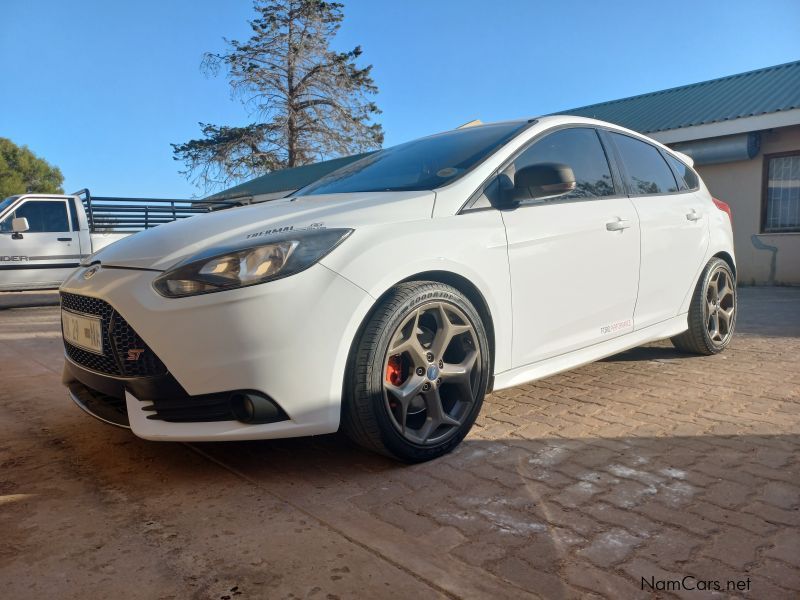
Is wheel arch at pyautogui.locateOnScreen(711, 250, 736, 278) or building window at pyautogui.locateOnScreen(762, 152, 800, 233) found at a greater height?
building window at pyautogui.locateOnScreen(762, 152, 800, 233)

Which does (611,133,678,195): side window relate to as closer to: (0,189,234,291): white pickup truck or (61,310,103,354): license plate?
(61,310,103,354): license plate

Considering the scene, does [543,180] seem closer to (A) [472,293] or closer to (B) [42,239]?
(A) [472,293]

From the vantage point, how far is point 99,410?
2.62 meters

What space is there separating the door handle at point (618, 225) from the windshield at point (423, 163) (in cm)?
75

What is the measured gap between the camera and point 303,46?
27.2 metres

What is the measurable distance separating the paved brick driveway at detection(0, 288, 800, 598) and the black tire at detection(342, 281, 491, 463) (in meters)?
0.12

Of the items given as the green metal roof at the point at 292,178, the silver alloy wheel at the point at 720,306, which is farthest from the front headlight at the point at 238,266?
the green metal roof at the point at 292,178

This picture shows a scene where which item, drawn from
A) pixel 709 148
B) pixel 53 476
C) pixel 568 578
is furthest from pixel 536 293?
pixel 709 148

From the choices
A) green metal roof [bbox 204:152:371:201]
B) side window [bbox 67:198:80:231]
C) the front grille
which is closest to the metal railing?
side window [bbox 67:198:80:231]

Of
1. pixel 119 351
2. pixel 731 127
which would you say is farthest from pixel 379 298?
pixel 731 127

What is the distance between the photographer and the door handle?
3533mm

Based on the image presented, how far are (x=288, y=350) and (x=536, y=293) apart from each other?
1.36m

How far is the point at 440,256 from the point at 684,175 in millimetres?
2880

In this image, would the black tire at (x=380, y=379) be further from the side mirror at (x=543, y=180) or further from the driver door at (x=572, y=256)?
the side mirror at (x=543, y=180)
